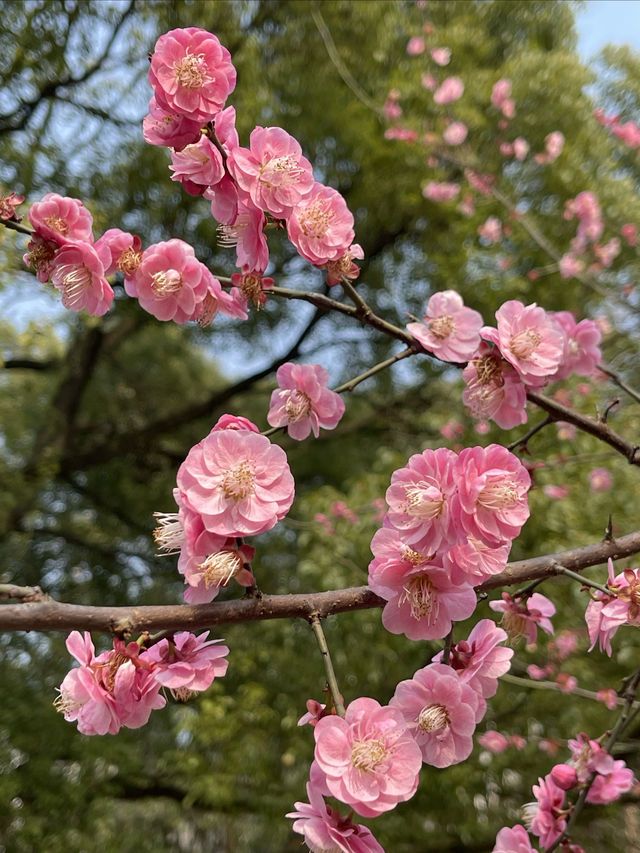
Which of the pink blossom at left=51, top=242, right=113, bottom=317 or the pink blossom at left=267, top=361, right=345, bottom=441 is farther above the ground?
the pink blossom at left=51, top=242, right=113, bottom=317

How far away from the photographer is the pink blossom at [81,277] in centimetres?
88

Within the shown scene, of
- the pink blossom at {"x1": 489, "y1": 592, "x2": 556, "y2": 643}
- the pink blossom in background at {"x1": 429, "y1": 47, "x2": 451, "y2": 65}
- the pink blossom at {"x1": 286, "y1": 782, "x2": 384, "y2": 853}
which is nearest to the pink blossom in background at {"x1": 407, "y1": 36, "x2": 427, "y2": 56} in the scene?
the pink blossom in background at {"x1": 429, "y1": 47, "x2": 451, "y2": 65}

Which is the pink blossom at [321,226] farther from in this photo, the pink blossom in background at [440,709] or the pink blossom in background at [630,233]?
the pink blossom in background at [630,233]

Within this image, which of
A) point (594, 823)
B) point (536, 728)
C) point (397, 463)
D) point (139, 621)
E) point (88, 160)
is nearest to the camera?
point (139, 621)

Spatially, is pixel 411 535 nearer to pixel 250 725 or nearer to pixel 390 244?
pixel 250 725

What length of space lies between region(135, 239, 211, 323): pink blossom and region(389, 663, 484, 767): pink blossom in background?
0.55 m

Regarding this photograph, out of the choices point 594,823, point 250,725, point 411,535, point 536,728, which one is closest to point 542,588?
point 536,728

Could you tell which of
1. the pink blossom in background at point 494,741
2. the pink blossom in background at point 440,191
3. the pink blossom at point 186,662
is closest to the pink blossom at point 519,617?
the pink blossom at point 186,662

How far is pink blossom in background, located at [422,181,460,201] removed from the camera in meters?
4.00

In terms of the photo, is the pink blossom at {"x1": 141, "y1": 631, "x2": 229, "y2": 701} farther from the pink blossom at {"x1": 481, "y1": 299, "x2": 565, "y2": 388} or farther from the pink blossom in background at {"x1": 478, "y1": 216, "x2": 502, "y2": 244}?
the pink blossom in background at {"x1": 478, "y1": 216, "x2": 502, "y2": 244}

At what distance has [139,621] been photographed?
0.61m

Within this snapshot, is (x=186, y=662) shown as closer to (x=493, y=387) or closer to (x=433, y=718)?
(x=433, y=718)

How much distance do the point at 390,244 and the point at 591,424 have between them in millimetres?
4224

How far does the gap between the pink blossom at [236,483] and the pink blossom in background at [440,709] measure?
0.70ft
